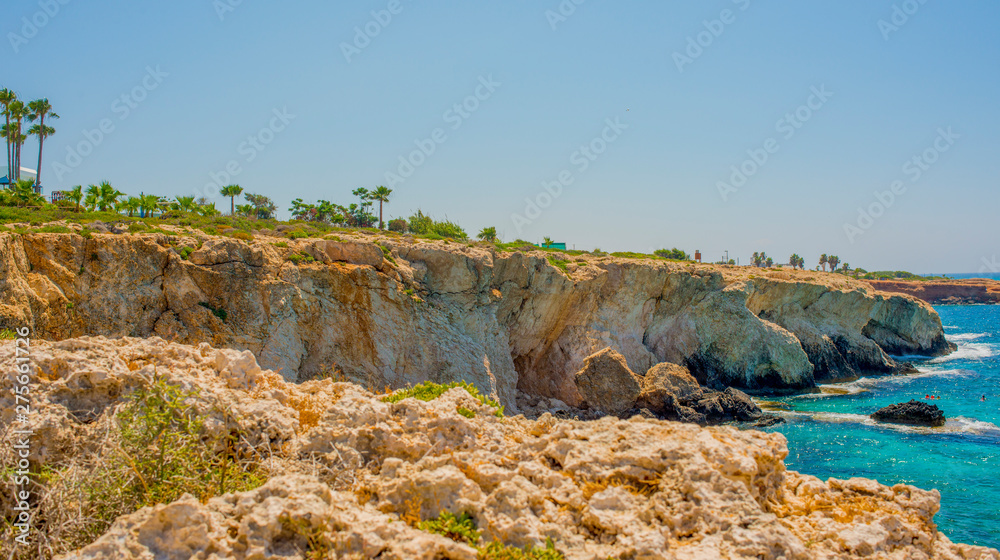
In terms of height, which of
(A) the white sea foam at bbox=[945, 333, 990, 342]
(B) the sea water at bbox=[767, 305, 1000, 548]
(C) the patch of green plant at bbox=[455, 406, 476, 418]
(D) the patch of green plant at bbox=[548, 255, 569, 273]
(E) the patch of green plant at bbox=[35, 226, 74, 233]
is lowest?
(B) the sea water at bbox=[767, 305, 1000, 548]

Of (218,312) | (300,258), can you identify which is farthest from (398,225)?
(218,312)

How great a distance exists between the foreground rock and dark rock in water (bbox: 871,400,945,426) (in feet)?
97.0

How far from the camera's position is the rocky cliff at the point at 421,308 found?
21.3m

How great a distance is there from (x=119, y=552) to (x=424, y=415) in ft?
11.8

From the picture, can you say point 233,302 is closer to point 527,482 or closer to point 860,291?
point 527,482

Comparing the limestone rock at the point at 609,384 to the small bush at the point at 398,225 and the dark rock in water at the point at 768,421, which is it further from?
the small bush at the point at 398,225

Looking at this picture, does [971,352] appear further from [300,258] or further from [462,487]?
[462,487]

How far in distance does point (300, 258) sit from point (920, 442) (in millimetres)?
29911

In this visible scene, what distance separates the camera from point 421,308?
28.3m

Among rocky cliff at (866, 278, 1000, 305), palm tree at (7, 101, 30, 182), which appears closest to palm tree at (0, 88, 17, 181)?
palm tree at (7, 101, 30, 182)

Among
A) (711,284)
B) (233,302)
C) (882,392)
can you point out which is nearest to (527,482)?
(233,302)

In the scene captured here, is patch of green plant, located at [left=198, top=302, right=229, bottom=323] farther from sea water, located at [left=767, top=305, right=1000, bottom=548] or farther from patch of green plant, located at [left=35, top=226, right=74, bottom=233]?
sea water, located at [left=767, top=305, right=1000, bottom=548]

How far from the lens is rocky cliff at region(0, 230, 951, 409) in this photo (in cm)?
2128

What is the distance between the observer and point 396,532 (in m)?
5.58
